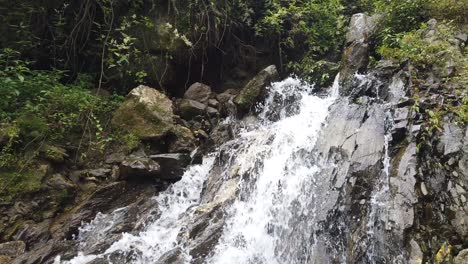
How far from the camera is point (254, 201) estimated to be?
614 centimetres

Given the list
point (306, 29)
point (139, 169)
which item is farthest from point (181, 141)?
point (306, 29)

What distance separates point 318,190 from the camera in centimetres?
563

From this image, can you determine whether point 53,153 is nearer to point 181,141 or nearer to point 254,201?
point 181,141

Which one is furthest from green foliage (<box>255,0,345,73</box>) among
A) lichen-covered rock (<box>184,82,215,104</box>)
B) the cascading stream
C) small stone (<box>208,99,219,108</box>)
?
the cascading stream

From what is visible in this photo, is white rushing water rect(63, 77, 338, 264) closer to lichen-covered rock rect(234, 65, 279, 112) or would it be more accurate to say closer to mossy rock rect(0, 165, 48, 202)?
lichen-covered rock rect(234, 65, 279, 112)

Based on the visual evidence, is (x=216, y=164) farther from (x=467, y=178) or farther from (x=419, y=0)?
(x=419, y=0)

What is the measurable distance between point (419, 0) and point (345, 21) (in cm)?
250

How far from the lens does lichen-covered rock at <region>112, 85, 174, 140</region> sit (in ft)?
24.8

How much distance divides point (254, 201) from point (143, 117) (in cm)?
316

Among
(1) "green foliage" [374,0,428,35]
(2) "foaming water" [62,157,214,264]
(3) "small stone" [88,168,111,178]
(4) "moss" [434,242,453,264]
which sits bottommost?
(2) "foaming water" [62,157,214,264]

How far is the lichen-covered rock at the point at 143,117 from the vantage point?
755 cm

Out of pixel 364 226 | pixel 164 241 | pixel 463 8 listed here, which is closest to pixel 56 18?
pixel 164 241

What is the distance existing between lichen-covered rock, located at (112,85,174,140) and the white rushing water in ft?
3.92

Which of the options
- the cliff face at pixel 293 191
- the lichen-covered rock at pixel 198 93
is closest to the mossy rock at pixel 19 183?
the cliff face at pixel 293 191
